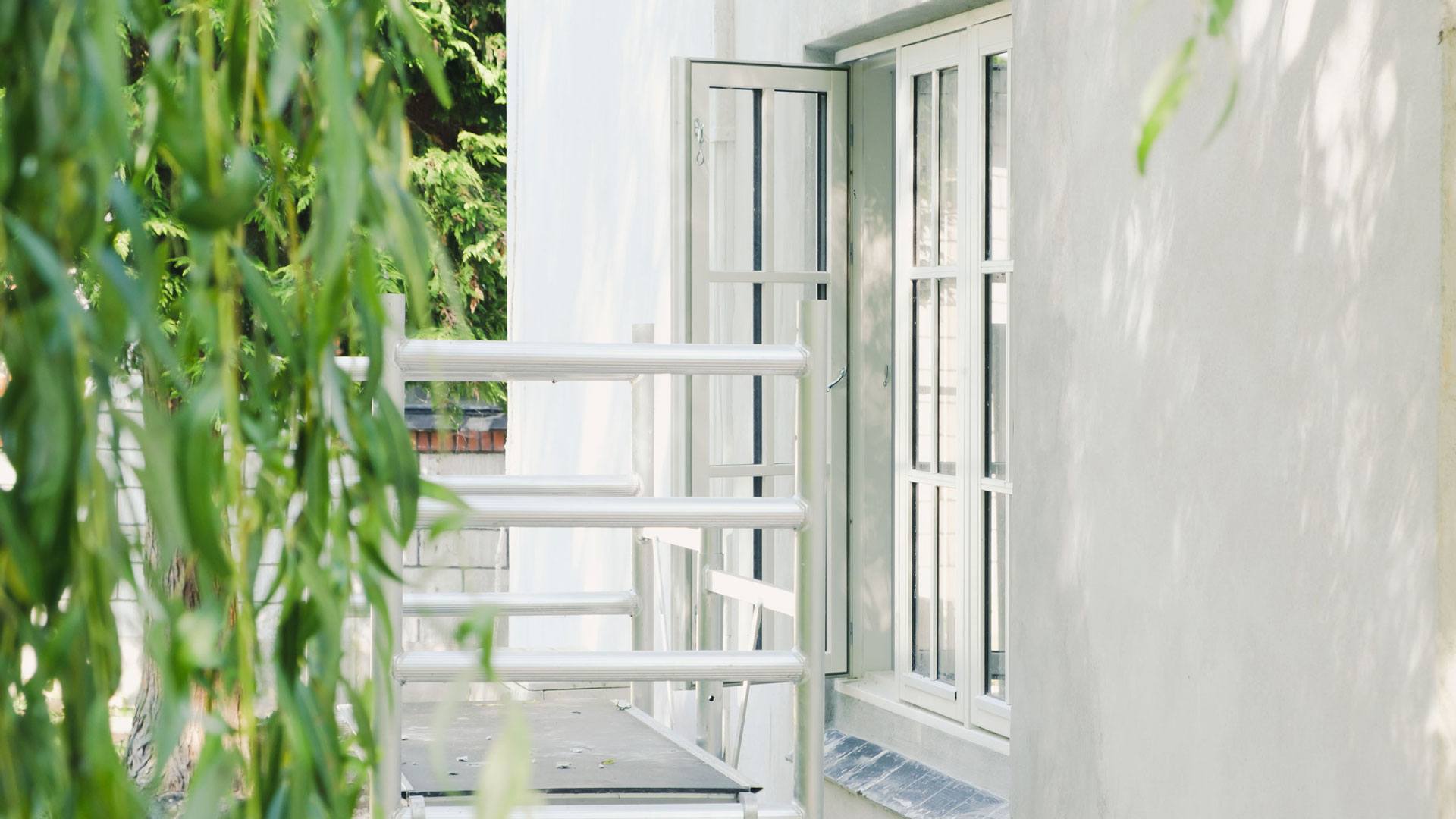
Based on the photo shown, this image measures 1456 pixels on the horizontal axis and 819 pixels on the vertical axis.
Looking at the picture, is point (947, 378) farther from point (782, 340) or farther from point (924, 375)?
point (782, 340)

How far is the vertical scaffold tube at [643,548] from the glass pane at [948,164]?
1.36 m

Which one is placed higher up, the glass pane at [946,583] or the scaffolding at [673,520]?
the scaffolding at [673,520]

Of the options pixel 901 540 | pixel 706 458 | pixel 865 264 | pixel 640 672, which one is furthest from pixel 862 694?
pixel 640 672

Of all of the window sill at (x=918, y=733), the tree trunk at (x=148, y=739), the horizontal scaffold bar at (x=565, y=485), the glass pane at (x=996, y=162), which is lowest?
the tree trunk at (x=148, y=739)

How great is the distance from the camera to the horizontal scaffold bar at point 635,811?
2439 mm

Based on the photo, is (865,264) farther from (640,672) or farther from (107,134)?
(107,134)

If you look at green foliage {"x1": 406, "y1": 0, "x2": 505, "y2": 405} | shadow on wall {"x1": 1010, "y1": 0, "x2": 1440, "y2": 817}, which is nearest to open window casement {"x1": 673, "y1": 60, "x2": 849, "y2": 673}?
shadow on wall {"x1": 1010, "y1": 0, "x2": 1440, "y2": 817}

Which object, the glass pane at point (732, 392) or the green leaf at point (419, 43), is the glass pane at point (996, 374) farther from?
the green leaf at point (419, 43)

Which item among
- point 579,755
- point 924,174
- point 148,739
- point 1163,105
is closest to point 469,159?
point 148,739

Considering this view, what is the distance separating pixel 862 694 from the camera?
16.7 ft

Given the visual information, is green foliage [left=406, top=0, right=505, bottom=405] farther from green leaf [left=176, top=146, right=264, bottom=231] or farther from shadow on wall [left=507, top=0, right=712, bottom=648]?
green leaf [left=176, top=146, right=264, bottom=231]

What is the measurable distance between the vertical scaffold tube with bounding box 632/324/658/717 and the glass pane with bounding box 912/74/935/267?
1.40 m

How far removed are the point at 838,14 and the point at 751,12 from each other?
61 centimetres

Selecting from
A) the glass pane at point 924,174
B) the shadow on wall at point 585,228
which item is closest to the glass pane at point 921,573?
the glass pane at point 924,174
